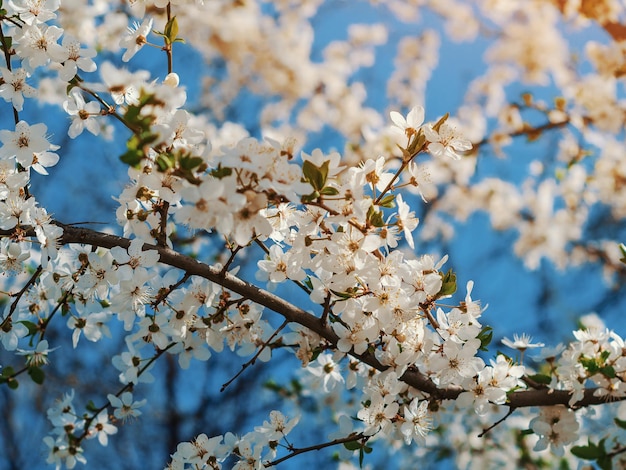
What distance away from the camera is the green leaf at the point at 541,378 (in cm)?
147

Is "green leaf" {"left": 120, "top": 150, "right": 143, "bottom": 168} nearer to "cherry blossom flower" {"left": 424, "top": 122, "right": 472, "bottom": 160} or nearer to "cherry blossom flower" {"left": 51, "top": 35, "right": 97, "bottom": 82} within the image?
"cherry blossom flower" {"left": 51, "top": 35, "right": 97, "bottom": 82}

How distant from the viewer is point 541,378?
148 centimetres

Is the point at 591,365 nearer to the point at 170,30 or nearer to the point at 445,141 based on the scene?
the point at 445,141

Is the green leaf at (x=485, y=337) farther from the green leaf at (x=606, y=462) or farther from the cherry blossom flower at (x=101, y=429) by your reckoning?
the cherry blossom flower at (x=101, y=429)

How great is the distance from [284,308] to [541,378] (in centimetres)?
67

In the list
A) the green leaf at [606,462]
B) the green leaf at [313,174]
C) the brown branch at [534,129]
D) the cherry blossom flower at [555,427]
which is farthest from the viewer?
the brown branch at [534,129]

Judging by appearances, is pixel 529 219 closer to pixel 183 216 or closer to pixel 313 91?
pixel 313 91

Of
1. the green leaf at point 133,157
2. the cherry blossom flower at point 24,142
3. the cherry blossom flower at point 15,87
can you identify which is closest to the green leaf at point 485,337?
the green leaf at point 133,157

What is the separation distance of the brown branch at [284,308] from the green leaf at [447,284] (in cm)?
22

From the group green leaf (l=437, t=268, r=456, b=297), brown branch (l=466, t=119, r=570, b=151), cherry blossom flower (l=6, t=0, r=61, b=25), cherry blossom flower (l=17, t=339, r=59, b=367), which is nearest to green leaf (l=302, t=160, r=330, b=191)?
green leaf (l=437, t=268, r=456, b=297)

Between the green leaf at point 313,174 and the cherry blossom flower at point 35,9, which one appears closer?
the green leaf at point 313,174

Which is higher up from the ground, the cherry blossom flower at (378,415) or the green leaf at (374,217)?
the green leaf at (374,217)

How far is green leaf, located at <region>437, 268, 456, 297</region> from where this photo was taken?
1282mm

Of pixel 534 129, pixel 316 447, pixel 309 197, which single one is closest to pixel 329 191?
pixel 309 197
